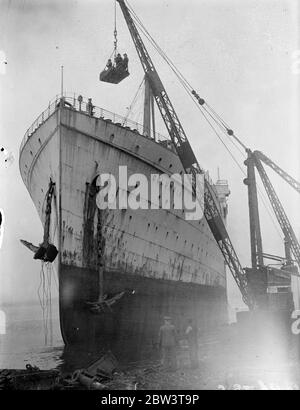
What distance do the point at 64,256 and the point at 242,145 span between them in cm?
1327

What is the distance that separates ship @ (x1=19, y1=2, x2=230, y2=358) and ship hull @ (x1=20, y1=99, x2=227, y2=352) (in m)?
0.03

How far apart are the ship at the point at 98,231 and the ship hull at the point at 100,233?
0.11 ft

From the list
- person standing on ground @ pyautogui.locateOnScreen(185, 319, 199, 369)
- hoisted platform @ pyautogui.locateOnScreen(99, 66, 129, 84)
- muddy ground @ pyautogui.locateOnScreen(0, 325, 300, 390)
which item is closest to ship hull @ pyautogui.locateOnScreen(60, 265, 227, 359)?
muddy ground @ pyautogui.locateOnScreen(0, 325, 300, 390)

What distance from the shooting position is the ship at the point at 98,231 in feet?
41.8

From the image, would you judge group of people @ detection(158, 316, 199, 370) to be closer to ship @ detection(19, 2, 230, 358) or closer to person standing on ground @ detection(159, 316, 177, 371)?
person standing on ground @ detection(159, 316, 177, 371)

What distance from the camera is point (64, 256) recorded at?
12.7 metres

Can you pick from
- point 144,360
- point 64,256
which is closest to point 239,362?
point 144,360

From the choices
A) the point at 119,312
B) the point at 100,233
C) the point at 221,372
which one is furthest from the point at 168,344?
the point at 100,233

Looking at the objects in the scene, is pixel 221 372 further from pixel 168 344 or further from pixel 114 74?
pixel 114 74

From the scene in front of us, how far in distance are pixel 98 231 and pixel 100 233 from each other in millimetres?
108

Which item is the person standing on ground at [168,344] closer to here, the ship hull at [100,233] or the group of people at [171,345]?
the group of people at [171,345]

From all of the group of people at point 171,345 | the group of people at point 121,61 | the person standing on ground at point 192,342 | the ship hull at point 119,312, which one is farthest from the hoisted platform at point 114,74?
the person standing on ground at point 192,342

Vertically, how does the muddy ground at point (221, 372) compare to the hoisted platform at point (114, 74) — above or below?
below

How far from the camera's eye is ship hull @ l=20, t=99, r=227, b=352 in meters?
12.7
